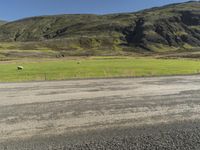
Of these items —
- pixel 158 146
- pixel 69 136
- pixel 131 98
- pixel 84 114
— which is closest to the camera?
pixel 158 146

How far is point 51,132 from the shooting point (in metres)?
8.34

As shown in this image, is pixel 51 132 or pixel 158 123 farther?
pixel 158 123

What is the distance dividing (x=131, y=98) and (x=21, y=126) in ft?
18.2

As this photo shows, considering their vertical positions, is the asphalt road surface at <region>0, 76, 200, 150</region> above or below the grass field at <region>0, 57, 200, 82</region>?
above

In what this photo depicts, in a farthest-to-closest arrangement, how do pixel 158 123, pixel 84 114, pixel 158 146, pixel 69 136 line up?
pixel 84 114 → pixel 158 123 → pixel 69 136 → pixel 158 146

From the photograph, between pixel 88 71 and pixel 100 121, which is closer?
pixel 100 121

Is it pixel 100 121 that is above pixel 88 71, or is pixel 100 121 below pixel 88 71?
above

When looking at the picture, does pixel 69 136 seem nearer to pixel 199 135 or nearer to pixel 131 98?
pixel 199 135

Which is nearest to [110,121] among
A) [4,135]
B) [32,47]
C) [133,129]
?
[133,129]

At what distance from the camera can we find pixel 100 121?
9352 millimetres

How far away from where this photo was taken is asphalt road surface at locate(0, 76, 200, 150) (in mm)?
7609

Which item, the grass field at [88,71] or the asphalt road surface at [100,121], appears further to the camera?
the grass field at [88,71]

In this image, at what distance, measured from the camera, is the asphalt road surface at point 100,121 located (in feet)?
25.0

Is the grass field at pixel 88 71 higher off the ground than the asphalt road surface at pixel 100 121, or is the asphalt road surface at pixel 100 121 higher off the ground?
the asphalt road surface at pixel 100 121
